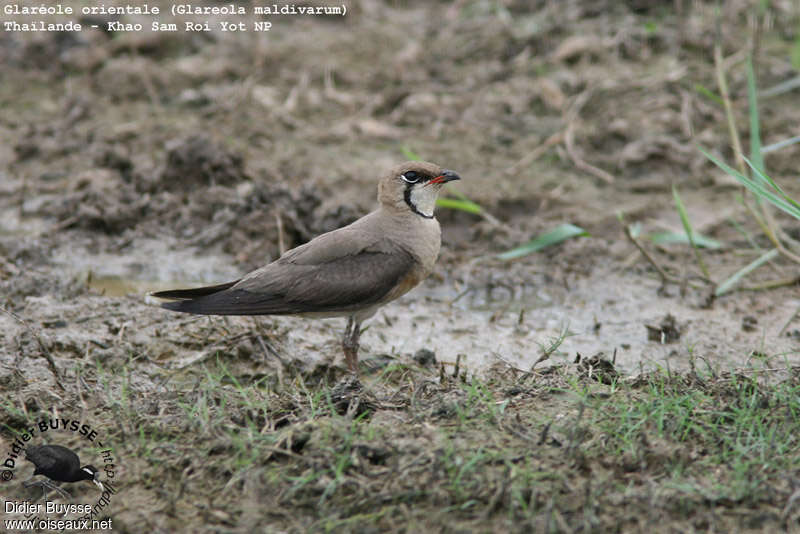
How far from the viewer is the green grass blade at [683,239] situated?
5.63 meters

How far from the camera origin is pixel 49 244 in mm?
6145

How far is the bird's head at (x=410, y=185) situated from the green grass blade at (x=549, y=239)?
983mm

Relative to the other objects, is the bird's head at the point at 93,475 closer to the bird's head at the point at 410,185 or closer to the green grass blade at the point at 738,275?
the bird's head at the point at 410,185

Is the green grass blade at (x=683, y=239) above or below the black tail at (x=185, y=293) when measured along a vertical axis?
below

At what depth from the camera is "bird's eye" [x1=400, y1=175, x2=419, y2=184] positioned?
15.3ft

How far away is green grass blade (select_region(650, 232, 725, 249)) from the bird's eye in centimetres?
189

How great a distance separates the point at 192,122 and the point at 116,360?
11.2 feet

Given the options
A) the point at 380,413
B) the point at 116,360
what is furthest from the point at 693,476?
the point at 116,360

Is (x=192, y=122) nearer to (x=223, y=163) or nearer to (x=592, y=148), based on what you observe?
(x=223, y=163)

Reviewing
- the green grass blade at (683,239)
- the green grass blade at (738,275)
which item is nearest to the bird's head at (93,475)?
the green grass blade at (738,275)

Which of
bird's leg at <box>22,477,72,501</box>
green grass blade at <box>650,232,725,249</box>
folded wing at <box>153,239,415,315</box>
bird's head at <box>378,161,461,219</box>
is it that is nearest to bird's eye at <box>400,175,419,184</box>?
bird's head at <box>378,161,461,219</box>

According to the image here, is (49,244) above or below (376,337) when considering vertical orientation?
above

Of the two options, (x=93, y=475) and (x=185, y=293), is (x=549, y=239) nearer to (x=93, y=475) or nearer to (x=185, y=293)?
(x=185, y=293)

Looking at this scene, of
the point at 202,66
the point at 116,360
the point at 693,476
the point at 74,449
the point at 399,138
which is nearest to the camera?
the point at 693,476
